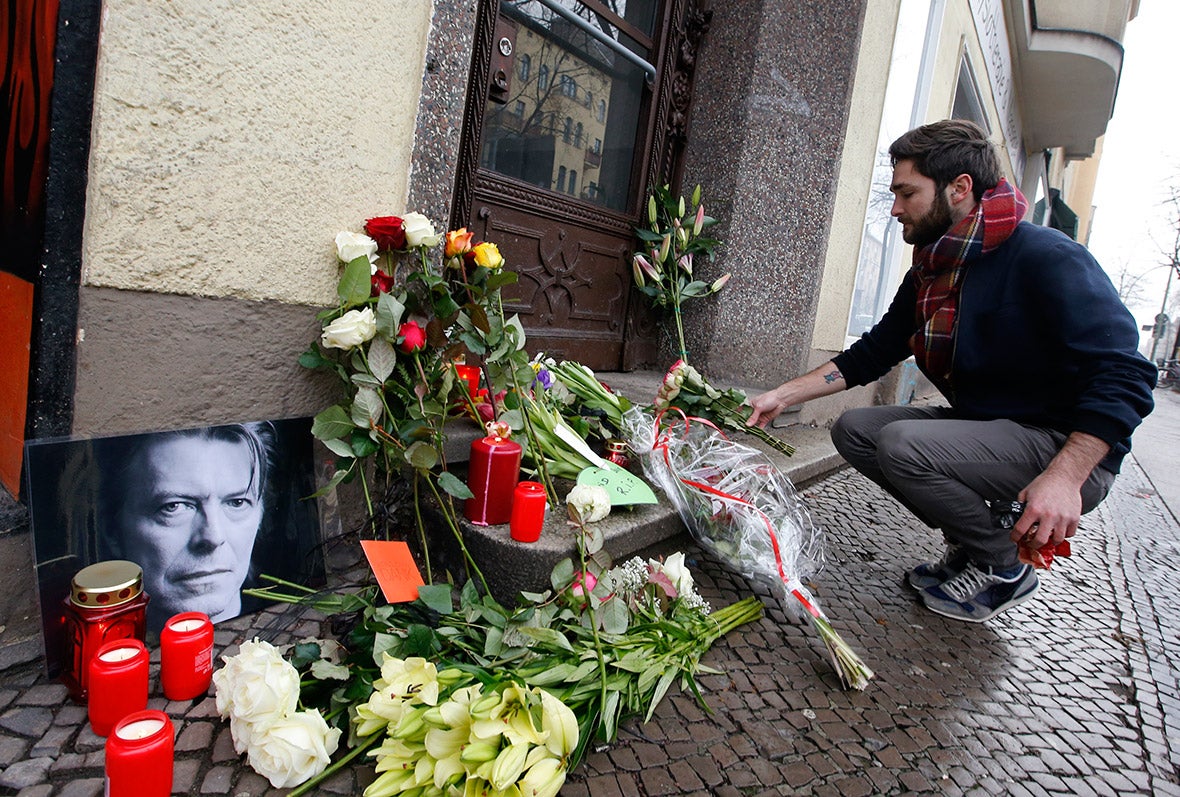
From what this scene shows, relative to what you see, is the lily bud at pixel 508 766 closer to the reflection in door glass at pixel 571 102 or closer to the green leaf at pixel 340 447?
the green leaf at pixel 340 447

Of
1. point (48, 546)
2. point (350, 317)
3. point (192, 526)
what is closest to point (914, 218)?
point (350, 317)

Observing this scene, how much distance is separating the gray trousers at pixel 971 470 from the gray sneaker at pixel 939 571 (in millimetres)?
141

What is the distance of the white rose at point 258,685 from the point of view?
1.23 metres

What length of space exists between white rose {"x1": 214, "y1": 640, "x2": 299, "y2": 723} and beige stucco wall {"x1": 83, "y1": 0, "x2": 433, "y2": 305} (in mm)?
905

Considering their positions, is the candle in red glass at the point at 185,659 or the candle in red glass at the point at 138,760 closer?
the candle in red glass at the point at 138,760

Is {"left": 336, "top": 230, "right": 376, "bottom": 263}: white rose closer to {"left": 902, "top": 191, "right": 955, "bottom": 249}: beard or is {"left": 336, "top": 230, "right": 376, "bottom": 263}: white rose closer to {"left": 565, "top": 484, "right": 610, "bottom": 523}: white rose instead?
{"left": 565, "top": 484, "right": 610, "bottom": 523}: white rose

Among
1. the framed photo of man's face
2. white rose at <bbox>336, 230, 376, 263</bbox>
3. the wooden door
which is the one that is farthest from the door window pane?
the framed photo of man's face

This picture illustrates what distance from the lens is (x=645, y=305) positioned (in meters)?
4.11

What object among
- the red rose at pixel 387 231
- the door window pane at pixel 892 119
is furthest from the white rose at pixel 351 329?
the door window pane at pixel 892 119

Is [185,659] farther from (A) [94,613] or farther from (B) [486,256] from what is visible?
(B) [486,256]

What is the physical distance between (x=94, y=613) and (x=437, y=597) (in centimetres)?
68

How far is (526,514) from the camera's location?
1.82 meters

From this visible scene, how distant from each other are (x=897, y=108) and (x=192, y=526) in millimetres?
5366

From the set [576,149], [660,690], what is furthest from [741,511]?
[576,149]
